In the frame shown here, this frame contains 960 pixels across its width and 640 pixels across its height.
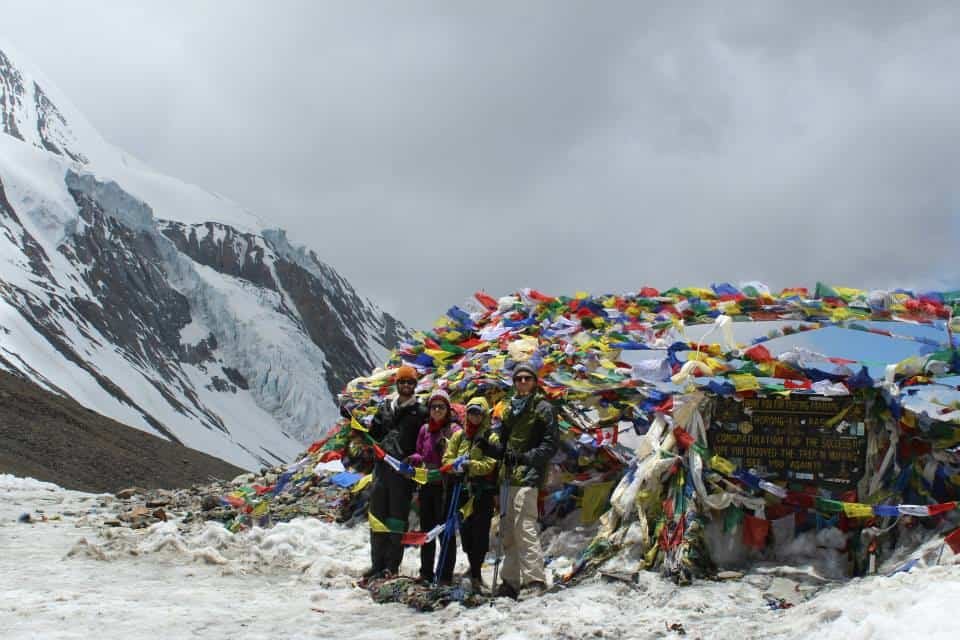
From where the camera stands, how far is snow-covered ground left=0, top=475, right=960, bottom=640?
6832mm

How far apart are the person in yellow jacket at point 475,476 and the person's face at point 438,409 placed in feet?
1.18

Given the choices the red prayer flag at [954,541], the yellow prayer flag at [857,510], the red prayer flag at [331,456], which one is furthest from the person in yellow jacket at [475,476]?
the red prayer flag at [331,456]

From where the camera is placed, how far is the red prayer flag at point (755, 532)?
9250mm

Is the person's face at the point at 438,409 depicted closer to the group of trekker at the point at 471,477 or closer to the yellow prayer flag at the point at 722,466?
the group of trekker at the point at 471,477

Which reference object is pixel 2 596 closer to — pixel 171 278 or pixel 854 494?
pixel 854 494

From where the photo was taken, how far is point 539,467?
873cm

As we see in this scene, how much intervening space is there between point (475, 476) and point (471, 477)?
4 cm

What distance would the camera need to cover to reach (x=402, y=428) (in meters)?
9.83

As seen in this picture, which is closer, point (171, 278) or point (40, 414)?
point (40, 414)

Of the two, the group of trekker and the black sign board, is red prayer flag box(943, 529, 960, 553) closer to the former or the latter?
the black sign board

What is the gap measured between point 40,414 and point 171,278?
13982cm

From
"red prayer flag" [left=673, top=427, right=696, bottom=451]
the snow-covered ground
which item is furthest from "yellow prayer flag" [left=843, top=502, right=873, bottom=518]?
"red prayer flag" [left=673, top=427, right=696, bottom=451]

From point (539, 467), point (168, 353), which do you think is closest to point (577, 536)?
point (539, 467)

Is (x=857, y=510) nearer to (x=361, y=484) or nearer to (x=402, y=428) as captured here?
(x=402, y=428)
